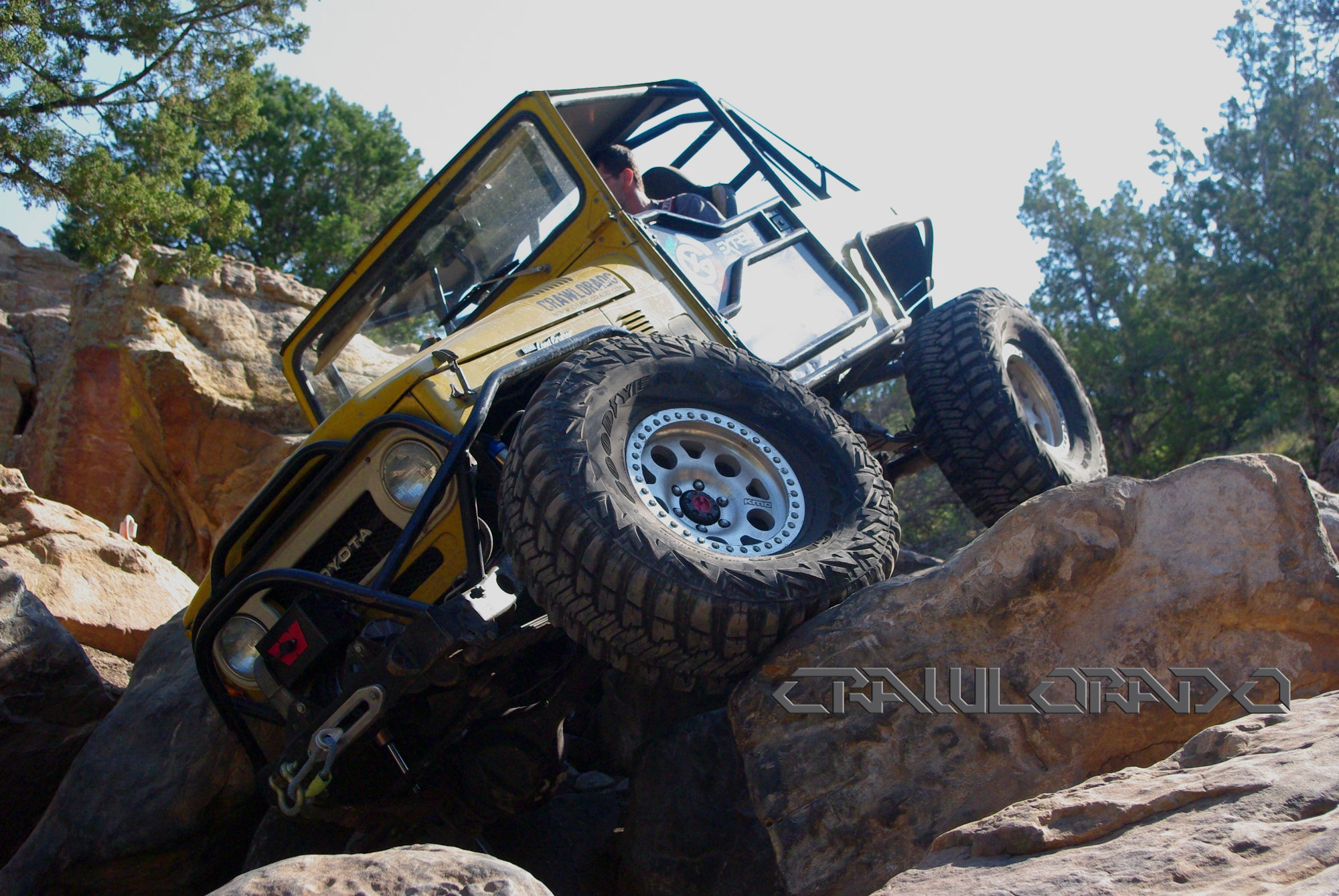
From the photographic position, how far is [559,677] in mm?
3473

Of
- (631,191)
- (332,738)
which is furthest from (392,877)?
(631,191)

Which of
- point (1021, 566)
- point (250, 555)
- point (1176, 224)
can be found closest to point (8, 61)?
point (250, 555)

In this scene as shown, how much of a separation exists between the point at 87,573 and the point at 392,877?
17.4ft

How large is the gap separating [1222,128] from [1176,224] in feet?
5.90

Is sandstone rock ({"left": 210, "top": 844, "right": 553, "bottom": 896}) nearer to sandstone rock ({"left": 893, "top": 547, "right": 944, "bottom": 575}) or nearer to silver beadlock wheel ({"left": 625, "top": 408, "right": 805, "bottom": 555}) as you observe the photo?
silver beadlock wheel ({"left": 625, "top": 408, "right": 805, "bottom": 555})

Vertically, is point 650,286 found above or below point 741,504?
above

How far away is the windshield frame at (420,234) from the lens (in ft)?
13.3

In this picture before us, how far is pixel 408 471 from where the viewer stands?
3201mm

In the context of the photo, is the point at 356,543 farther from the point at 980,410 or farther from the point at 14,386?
the point at 14,386

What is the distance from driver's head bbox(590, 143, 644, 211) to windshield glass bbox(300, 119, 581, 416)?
0.36 meters

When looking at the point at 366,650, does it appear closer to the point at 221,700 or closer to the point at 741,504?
the point at 221,700

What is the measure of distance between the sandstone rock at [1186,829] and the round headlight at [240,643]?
2234 millimetres

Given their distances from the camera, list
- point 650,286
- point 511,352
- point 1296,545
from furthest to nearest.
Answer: point 650,286 → point 511,352 → point 1296,545

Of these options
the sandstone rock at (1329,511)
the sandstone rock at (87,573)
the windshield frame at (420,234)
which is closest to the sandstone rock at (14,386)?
the sandstone rock at (87,573)
